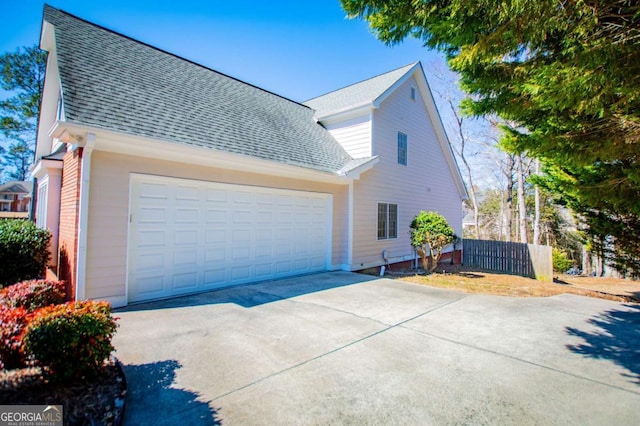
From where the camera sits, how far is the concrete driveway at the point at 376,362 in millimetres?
2762

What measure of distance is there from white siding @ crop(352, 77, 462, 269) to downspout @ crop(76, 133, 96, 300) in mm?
7424

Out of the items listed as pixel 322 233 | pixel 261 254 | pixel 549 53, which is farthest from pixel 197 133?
pixel 549 53

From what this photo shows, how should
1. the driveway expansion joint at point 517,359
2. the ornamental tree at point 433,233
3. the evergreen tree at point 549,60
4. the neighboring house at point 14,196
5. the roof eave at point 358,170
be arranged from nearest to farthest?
the evergreen tree at point 549,60 → the driveway expansion joint at point 517,359 → the roof eave at point 358,170 → the ornamental tree at point 433,233 → the neighboring house at point 14,196

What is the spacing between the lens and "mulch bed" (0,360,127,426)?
8.03ft

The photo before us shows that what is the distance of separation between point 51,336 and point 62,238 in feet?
17.3

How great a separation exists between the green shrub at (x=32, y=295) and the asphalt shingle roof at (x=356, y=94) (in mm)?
10244

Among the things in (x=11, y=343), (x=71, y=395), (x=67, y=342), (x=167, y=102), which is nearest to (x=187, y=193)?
(x=167, y=102)

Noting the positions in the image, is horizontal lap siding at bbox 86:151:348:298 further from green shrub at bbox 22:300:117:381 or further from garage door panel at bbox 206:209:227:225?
green shrub at bbox 22:300:117:381

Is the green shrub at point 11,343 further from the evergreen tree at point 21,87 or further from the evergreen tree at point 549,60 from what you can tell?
the evergreen tree at point 21,87

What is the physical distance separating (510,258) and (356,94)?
10.0 m

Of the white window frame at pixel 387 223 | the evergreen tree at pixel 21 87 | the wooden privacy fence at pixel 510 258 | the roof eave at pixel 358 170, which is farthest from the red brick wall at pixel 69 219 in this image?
the evergreen tree at pixel 21 87

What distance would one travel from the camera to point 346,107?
11781mm

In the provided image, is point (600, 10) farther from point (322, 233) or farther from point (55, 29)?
point (55, 29)

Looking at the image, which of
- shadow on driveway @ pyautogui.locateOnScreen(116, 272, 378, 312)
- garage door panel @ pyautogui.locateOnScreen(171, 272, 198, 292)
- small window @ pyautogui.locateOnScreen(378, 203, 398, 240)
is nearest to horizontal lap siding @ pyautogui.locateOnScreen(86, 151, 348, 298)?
shadow on driveway @ pyautogui.locateOnScreen(116, 272, 378, 312)
